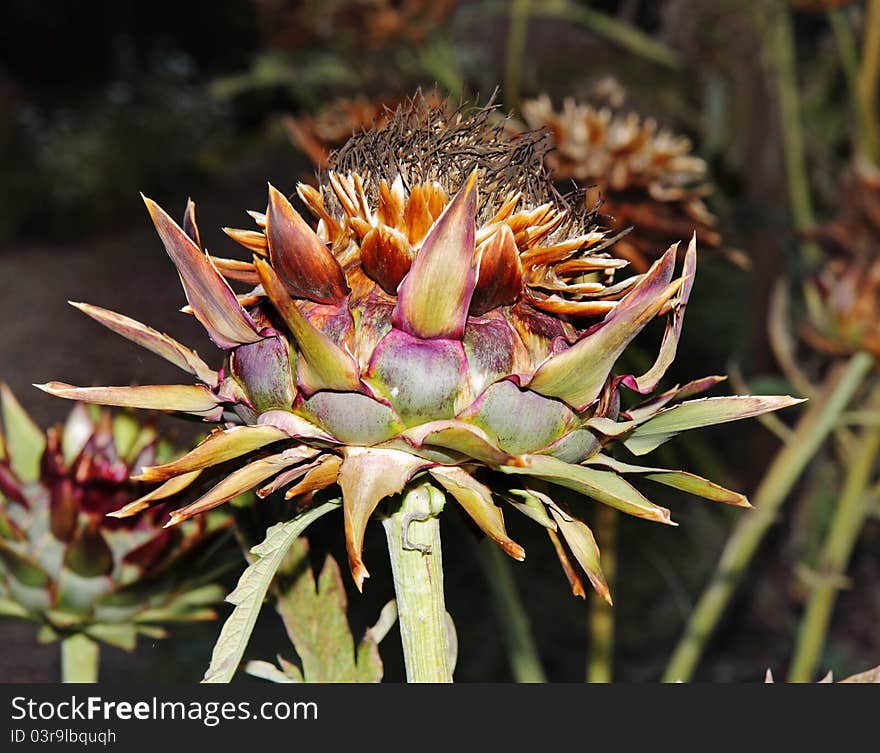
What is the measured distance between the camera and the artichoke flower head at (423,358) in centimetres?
29

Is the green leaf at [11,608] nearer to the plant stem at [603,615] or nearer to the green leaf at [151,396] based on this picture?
the green leaf at [151,396]

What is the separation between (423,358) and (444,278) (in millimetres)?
27

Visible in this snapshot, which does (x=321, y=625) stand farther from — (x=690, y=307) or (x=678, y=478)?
(x=690, y=307)

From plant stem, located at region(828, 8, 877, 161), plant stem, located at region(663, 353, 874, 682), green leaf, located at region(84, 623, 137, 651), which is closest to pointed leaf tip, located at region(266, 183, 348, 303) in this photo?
green leaf, located at region(84, 623, 137, 651)

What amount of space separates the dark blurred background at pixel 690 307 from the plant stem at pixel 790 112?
32 millimetres

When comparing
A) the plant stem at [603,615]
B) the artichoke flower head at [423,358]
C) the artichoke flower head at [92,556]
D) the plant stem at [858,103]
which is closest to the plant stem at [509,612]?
the plant stem at [603,615]

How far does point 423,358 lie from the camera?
30cm

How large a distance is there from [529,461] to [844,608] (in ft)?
4.29

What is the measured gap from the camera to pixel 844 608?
1431mm

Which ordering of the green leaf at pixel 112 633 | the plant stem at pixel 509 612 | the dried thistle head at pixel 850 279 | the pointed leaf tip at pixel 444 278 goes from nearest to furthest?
the pointed leaf tip at pixel 444 278 < the green leaf at pixel 112 633 < the plant stem at pixel 509 612 < the dried thistle head at pixel 850 279

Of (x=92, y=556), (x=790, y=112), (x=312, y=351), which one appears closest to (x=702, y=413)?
(x=312, y=351)

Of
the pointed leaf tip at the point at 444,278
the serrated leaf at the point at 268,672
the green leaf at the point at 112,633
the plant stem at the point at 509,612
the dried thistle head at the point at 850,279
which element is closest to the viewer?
the pointed leaf tip at the point at 444,278

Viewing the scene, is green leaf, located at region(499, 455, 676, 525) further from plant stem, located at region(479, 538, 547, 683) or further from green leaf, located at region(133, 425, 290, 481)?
plant stem, located at region(479, 538, 547, 683)

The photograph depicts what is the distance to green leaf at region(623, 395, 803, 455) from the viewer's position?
0.32 meters
